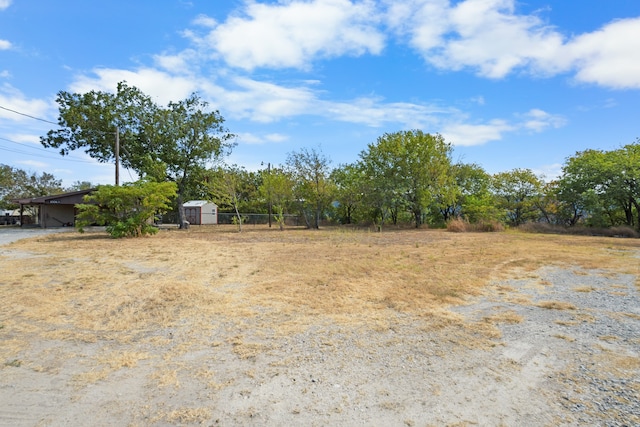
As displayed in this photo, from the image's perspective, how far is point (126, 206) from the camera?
50.6ft

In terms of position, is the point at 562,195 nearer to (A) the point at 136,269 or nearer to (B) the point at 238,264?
(B) the point at 238,264

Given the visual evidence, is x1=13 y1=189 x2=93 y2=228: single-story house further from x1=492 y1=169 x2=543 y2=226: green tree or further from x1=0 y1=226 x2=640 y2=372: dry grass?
x1=492 y1=169 x2=543 y2=226: green tree

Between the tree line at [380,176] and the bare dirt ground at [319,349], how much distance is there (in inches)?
638

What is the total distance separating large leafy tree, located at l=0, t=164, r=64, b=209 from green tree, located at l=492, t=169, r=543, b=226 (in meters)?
43.8

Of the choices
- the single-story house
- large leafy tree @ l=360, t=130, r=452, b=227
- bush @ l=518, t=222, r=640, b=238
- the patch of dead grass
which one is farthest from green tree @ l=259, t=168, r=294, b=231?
the patch of dead grass

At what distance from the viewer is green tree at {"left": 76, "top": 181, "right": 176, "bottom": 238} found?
15.0 meters

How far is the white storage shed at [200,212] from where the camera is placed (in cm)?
3188

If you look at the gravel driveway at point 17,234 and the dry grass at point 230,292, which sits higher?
the gravel driveway at point 17,234

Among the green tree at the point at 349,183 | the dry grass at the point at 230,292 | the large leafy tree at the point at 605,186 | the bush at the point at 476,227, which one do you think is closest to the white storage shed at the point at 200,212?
the green tree at the point at 349,183

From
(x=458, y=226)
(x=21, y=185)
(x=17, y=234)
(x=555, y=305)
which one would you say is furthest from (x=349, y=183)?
(x=21, y=185)

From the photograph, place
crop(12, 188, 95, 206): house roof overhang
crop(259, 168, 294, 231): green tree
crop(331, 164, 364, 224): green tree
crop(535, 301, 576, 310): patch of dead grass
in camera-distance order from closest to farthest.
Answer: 1. crop(535, 301, 576, 310): patch of dead grass
2. crop(259, 168, 294, 231): green tree
3. crop(12, 188, 95, 206): house roof overhang
4. crop(331, 164, 364, 224): green tree

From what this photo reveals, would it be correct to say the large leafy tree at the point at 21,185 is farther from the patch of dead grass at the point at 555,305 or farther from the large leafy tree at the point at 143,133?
the patch of dead grass at the point at 555,305

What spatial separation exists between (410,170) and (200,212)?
19.0m

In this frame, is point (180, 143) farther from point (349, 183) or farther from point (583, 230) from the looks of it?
point (583, 230)
